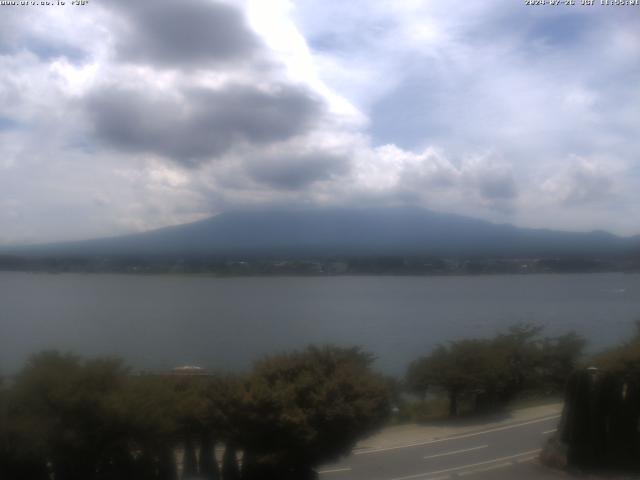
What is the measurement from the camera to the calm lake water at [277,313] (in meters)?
23.1

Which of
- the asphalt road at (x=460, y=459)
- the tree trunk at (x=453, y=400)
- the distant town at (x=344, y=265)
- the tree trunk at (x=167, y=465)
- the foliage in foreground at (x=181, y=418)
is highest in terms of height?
the distant town at (x=344, y=265)

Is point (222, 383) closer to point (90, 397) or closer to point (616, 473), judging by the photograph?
point (90, 397)

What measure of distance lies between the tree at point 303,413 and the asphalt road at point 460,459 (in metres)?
1.23

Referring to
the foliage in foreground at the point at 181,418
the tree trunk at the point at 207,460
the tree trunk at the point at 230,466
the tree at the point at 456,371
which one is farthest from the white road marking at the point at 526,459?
the tree at the point at 456,371

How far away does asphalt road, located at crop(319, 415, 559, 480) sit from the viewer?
13336 mm

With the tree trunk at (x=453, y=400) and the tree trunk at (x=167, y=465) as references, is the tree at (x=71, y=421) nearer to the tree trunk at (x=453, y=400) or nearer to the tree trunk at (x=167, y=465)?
the tree trunk at (x=167, y=465)

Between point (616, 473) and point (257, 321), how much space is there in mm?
23532

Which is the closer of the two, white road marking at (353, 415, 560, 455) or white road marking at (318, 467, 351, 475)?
white road marking at (318, 467, 351, 475)

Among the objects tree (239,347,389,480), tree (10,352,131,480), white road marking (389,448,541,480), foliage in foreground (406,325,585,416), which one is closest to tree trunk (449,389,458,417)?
foliage in foreground (406,325,585,416)

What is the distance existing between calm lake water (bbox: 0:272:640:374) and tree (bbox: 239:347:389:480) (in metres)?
2.88

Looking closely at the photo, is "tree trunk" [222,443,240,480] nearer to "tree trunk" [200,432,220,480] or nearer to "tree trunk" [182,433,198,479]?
"tree trunk" [200,432,220,480]

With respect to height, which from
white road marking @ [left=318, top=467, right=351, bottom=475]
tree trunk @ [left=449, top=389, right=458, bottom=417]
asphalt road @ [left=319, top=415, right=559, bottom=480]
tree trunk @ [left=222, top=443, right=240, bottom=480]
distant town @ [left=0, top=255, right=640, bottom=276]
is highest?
distant town @ [left=0, top=255, right=640, bottom=276]

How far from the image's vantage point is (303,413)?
11.8 meters

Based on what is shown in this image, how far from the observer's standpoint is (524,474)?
42.7ft
